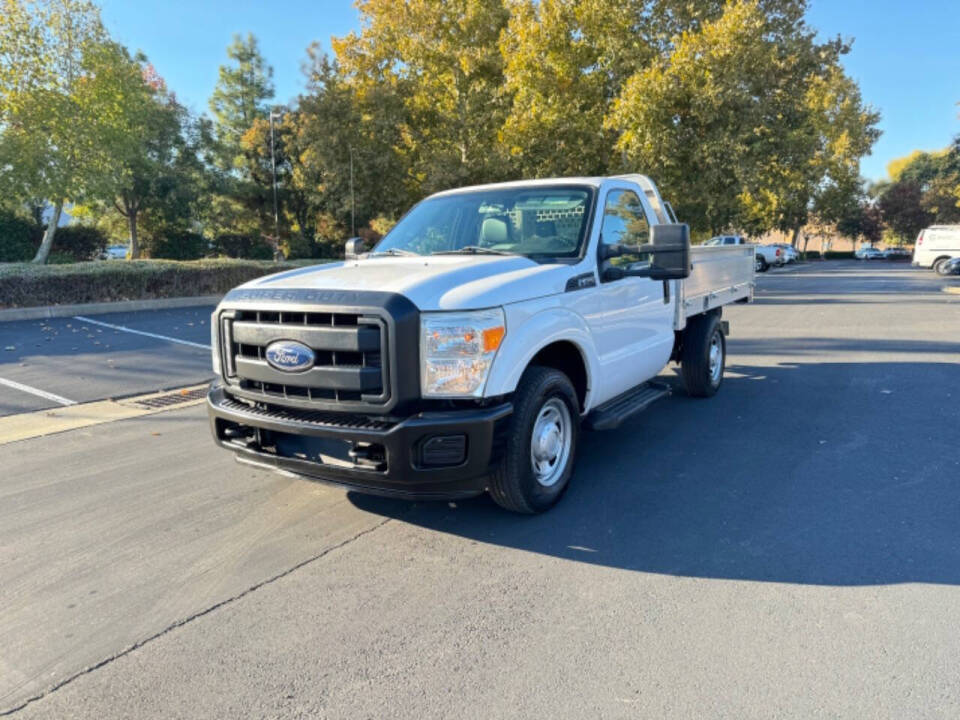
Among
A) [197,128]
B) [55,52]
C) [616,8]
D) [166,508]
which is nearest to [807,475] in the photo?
A: [166,508]

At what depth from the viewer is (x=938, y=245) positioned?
29875mm

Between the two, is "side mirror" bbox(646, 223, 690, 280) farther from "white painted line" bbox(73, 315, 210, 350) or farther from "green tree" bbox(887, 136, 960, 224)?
"green tree" bbox(887, 136, 960, 224)

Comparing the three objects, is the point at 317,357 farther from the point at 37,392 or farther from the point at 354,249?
the point at 37,392

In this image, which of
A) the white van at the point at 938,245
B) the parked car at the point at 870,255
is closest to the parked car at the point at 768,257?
the white van at the point at 938,245

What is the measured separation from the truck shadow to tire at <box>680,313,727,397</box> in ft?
1.24

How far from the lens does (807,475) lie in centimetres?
477

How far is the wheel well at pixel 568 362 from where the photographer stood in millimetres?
4266

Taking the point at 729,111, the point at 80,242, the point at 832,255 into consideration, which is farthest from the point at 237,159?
the point at 832,255

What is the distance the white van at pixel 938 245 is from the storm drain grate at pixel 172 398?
106ft

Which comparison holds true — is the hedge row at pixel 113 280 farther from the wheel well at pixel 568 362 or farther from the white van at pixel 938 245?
the white van at pixel 938 245

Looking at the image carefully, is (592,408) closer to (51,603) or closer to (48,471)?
(51,603)

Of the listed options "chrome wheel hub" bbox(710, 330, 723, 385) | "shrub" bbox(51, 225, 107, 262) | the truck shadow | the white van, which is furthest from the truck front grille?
the white van

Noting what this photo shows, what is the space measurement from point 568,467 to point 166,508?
2.64 metres

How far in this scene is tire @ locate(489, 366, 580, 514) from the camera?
147 inches
